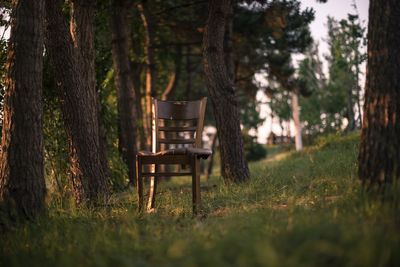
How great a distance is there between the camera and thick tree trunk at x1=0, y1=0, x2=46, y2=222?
5410 millimetres

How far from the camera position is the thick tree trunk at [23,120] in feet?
17.7

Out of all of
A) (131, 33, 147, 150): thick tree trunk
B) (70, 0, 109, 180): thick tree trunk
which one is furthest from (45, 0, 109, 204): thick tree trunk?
(131, 33, 147, 150): thick tree trunk

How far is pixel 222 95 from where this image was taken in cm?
929

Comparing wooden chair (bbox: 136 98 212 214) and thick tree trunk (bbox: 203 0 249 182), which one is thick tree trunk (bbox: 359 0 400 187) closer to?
wooden chair (bbox: 136 98 212 214)

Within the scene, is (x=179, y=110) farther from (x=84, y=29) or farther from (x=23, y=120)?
(x=23, y=120)

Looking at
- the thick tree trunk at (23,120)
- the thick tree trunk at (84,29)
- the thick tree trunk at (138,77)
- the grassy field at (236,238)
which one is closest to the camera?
the grassy field at (236,238)

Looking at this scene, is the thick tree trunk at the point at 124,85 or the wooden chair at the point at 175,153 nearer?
the wooden chair at the point at 175,153

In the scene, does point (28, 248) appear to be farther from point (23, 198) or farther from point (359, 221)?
point (359, 221)

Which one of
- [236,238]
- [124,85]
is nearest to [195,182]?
[236,238]

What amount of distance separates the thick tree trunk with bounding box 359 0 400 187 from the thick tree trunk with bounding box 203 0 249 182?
14.4 feet

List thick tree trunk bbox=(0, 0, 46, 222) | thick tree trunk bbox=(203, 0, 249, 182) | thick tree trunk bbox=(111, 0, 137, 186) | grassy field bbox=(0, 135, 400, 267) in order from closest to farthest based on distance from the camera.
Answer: grassy field bbox=(0, 135, 400, 267), thick tree trunk bbox=(0, 0, 46, 222), thick tree trunk bbox=(203, 0, 249, 182), thick tree trunk bbox=(111, 0, 137, 186)

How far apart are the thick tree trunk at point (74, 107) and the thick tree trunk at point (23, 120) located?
1.41 meters

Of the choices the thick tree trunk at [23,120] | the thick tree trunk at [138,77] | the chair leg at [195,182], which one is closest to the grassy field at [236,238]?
the chair leg at [195,182]

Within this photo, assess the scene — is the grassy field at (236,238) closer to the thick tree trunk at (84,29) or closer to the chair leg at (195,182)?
the chair leg at (195,182)
